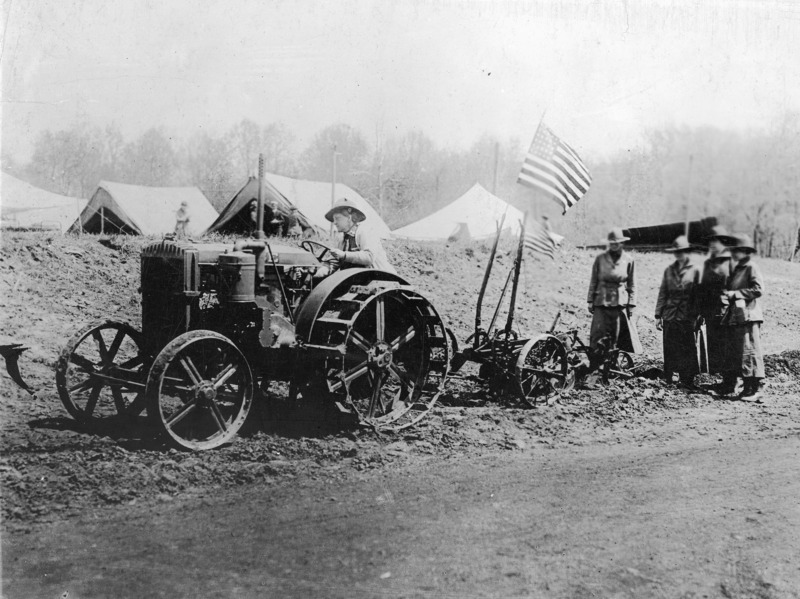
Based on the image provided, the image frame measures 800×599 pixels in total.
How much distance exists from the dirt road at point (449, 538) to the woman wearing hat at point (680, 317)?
247 centimetres

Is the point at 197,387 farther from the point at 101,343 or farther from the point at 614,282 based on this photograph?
the point at 614,282

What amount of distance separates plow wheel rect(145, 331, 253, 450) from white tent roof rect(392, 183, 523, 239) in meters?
14.7

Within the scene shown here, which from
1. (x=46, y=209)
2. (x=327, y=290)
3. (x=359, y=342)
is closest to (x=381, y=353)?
(x=359, y=342)

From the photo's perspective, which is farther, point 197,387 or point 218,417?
point 218,417

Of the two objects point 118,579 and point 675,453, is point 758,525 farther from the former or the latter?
point 118,579

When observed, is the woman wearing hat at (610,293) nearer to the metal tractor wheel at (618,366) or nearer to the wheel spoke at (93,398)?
the metal tractor wheel at (618,366)

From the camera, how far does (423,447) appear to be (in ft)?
15.6

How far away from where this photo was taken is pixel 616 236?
21.9 ft

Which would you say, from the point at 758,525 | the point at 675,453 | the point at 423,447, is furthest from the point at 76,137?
the point at 758,525

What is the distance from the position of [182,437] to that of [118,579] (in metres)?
1.80

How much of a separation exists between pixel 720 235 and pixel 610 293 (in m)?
3.14

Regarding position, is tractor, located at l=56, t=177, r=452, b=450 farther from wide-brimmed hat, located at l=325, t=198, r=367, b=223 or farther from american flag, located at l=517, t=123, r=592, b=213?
american flag, located at l=517, t=123, r=592, b=213

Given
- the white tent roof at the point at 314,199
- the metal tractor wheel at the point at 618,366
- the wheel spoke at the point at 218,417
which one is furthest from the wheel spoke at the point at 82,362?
the white tent roof at the point at 314,199

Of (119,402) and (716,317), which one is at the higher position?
(716,317)
